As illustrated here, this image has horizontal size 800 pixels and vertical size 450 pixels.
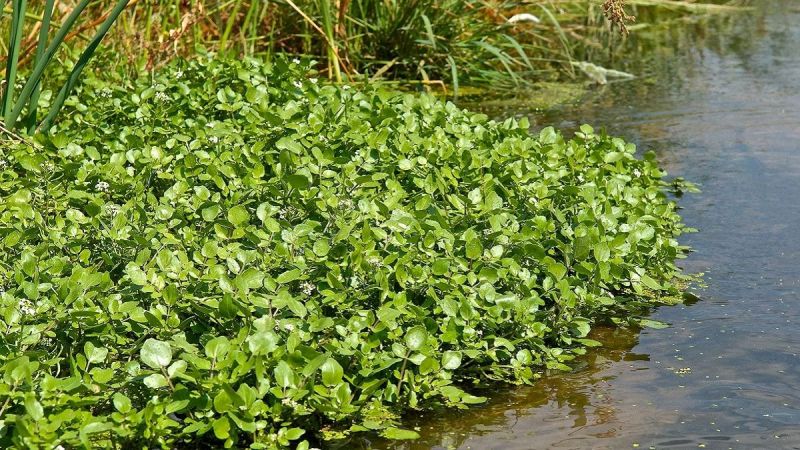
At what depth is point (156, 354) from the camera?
2951mm

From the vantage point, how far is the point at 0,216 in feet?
13.0

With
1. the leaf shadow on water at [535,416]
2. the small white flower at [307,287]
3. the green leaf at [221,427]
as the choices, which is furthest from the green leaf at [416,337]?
the green leaf at [221,427]

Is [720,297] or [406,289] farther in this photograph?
[720,297]

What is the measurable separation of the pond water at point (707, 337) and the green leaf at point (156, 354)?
66 cm

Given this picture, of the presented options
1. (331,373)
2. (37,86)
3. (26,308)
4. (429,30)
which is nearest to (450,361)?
(331,373)

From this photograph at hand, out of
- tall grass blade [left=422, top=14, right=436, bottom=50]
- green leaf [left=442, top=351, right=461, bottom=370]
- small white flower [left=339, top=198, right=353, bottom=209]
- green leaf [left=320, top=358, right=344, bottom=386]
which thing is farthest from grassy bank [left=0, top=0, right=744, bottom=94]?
green leaf [left=320, top=358, right=344, bottom=386]

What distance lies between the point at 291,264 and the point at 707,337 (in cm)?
137

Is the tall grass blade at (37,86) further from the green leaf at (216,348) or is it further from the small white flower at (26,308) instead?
the green leaf at (216,348)

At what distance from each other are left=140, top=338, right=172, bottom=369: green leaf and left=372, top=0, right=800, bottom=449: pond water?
0.66 meters

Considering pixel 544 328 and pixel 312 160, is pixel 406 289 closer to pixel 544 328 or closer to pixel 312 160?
pixel 544 328

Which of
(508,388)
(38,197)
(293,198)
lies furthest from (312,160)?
(508,388)

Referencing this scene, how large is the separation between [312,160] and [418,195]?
425mm

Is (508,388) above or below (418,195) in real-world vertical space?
below

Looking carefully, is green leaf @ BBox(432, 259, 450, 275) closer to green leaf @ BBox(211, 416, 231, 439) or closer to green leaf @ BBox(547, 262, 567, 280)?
green leaf @ BBox(547, 262, 567, 280)
